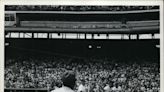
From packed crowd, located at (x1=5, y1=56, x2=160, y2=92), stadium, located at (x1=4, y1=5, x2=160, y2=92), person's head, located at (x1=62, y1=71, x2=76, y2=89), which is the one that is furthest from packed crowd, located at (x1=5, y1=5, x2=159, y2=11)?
person's head, located at (x1=62, y1=71, x2=76, y2=89)

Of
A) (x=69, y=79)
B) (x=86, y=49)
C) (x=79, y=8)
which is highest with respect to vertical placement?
(x=79, y=8)

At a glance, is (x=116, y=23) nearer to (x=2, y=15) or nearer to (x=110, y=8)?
(x=110, y=8)

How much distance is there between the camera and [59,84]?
50.4 inches

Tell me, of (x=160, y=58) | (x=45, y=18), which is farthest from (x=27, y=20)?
(x=160, y=58)

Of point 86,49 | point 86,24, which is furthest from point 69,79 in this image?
point 86,24

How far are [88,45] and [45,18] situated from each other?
0.35 metres

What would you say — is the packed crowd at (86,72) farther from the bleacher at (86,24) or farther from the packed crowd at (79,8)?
the packed crowd at (79,8)

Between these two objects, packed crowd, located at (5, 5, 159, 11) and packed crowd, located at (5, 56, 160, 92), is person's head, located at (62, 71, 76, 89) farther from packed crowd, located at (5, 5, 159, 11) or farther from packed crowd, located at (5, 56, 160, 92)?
packed crowd, located at (5, 5, 159, 11)

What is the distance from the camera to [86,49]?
1288 mm

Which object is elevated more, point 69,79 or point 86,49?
point 86,49

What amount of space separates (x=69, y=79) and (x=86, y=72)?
12 cm

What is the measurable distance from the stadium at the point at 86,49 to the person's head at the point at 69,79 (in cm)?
3

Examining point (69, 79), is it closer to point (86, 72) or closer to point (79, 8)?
point (86, 72)

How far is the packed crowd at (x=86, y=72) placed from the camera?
1281mm
